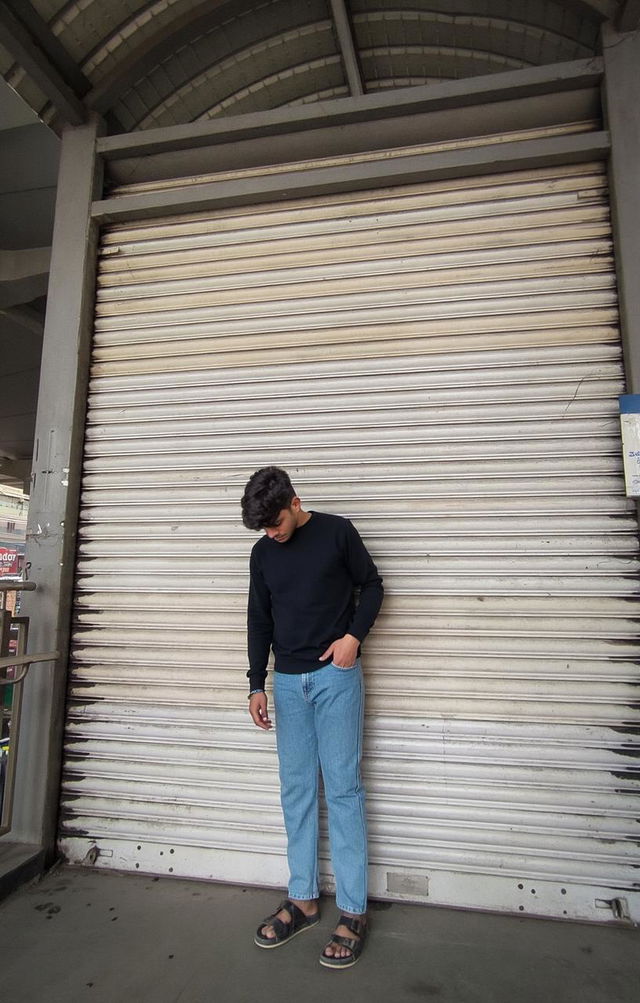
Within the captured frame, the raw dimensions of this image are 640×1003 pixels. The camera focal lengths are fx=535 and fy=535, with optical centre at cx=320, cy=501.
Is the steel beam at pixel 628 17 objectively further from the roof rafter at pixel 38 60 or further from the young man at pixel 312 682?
the roof rafter at pixel 38 60

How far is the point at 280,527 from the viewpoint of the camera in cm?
226

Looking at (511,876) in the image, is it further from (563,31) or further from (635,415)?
(563,31)

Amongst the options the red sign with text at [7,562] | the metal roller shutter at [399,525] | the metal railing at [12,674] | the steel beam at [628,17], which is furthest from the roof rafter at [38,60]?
the red sign with text at [7,562]

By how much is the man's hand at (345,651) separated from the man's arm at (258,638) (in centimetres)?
39

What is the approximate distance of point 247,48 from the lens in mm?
3281

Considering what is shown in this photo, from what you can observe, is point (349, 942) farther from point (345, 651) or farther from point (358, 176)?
point (358, 176)

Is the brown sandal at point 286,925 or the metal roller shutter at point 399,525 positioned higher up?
the metal roller shutter at point 399,525

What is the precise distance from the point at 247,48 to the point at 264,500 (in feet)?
9.84

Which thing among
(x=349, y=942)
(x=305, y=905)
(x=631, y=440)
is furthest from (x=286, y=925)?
(x=631, y=440)

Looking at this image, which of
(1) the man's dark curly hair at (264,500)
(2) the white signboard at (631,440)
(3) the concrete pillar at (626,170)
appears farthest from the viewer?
(3) the concrete pillar at (626,170)

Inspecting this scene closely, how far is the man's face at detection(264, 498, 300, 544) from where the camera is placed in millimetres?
2230

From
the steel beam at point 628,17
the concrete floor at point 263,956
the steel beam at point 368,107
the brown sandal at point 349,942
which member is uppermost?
the steel beam at point 628,17

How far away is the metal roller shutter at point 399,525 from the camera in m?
2.45

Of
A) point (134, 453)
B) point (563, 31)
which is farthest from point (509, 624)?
point (563, 31)
